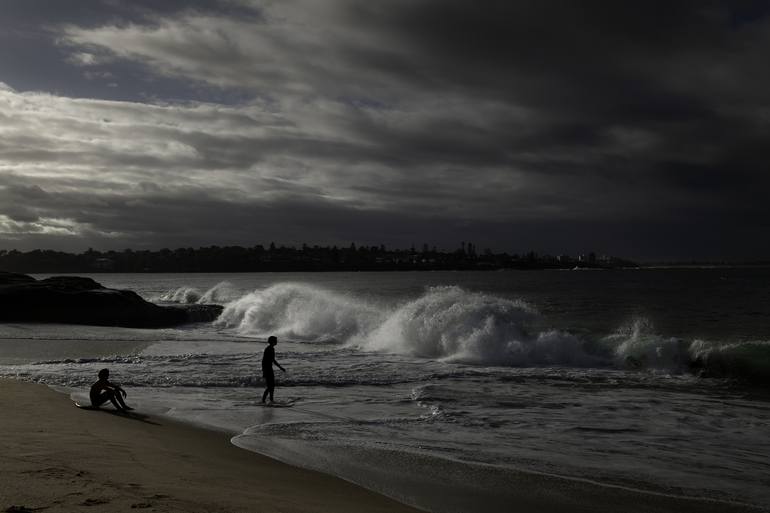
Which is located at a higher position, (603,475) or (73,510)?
(73,510)

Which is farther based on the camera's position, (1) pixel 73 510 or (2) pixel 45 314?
(2) pixel 45 314

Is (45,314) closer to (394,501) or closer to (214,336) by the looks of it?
(214,336)

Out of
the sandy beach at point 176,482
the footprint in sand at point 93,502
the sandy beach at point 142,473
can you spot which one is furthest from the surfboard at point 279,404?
the footprint in sand at point 93,502

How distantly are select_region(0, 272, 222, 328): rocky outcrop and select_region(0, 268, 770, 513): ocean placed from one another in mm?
4133

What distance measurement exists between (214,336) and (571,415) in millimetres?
22456

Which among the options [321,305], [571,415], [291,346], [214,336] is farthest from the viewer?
[321,305]

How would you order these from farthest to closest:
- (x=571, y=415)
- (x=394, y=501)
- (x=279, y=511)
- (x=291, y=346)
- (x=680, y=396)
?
(x=291, y=346) < (x=680, y=396) < (x=571, y=415) < (x=394, y=501) < (x=279, y=511)

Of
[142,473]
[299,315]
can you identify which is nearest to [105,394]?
[142,473]

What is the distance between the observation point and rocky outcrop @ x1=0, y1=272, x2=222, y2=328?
37.4 meters

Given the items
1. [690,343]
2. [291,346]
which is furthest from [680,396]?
[291,346]

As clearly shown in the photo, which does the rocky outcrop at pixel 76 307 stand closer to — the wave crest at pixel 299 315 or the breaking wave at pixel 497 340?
the wave crest at pixel 299 315

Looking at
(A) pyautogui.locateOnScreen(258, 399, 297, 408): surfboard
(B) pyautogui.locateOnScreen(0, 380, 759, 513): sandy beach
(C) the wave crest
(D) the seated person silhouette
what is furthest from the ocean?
(D) the seated person silhouette

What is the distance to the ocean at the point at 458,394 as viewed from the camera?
339 inches

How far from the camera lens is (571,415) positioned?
12.3 metres
